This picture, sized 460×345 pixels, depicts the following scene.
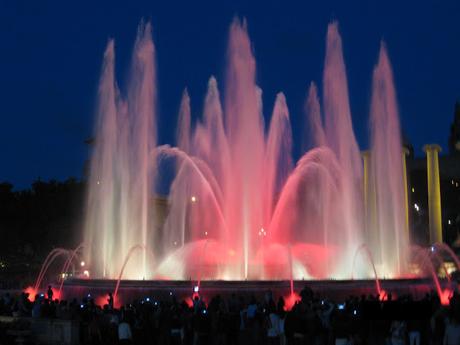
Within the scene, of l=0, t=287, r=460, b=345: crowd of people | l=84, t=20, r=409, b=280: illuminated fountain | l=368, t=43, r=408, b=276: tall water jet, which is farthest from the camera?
l=368, t=43, r=408, b=276: tall water jet

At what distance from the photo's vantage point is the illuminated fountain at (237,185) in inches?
1188

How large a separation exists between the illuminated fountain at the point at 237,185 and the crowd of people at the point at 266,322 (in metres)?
10.1

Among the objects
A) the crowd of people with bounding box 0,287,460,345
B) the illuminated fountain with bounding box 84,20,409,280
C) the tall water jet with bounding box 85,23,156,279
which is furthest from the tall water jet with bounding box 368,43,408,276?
the crowd of people with bounding box 0,287,460,345

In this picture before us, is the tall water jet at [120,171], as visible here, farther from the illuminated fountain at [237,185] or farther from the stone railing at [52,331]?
the stone railing at [52,331]

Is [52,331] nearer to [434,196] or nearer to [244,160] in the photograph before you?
[244,160]

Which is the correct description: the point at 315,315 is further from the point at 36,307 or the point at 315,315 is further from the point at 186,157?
the point at 186,157

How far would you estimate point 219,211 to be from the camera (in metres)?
30.7

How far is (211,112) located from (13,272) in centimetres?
2468

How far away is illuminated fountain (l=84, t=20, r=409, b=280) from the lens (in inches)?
1188

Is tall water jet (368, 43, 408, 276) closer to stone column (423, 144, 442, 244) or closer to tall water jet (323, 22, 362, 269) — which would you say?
tall water jet (323, 22, 362, 269)

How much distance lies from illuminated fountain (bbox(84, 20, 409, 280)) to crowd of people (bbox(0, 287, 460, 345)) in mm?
10119

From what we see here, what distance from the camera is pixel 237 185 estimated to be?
31.0 metres

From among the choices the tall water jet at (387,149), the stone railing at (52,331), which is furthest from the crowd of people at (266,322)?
the tall water jet at (387,149)

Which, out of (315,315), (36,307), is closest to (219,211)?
(36,307)
